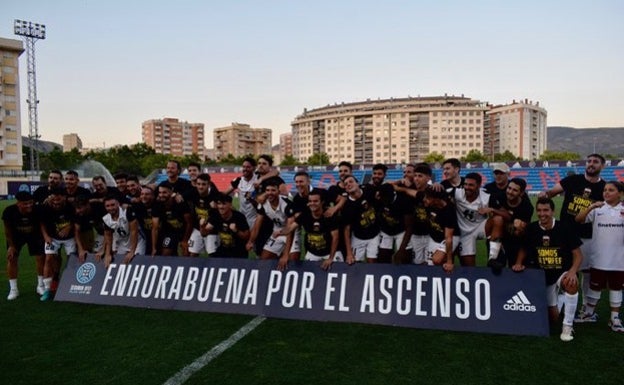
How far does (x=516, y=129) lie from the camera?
154 m

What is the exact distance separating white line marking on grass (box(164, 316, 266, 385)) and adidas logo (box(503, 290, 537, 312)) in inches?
122

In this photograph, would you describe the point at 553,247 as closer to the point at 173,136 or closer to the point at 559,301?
the point at 559,301

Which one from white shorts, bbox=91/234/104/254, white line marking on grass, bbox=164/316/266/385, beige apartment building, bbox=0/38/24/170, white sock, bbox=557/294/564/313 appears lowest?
white line marking on grass, bbox=164/316/266/385

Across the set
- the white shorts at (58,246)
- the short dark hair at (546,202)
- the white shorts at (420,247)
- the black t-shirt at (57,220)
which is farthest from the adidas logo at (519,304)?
the black t-shirt at (57,220)

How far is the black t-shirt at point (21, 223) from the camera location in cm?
784

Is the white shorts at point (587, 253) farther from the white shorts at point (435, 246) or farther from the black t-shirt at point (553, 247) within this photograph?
the white shorts at point (435, 246)

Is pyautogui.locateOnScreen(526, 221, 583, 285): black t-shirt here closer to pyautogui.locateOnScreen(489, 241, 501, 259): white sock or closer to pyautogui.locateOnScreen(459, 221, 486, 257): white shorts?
pyautogui.locateOnScreen(489, 241, 501, 259): white sock

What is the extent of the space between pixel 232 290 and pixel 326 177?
124 ft

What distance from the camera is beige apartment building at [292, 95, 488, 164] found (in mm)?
136500

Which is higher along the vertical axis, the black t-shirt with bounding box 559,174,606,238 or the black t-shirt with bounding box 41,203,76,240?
the black t-shirt with bounding box 559,174,606,238

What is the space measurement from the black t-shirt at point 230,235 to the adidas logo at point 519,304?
3954 millimetres

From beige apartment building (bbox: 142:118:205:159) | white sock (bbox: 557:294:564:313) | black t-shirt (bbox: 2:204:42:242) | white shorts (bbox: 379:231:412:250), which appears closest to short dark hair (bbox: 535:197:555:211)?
white sock (bbox: 557:294:564:313)

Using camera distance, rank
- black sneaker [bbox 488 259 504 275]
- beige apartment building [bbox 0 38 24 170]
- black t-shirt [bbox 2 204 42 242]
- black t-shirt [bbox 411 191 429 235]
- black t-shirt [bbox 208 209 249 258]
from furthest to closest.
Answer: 1. beige apartment building [bbox 0 38 24 170]
2. black t-shirt [bbox 2 204 42 242]
3. black t-shirt [bbox 208 209 249 258]
4. black t-shirt [bbox 411 191 429 235]
5. black sneaker [bbox 488 259 504 275]

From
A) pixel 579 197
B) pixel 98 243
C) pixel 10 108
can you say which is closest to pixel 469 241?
pixel 579 197
